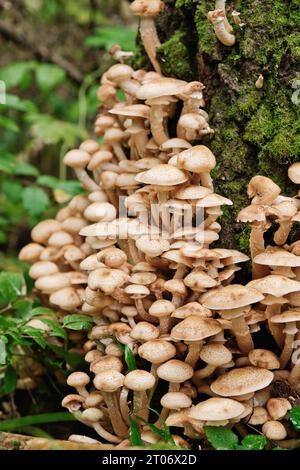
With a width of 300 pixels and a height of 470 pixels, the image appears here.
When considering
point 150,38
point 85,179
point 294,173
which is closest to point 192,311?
point 294,173

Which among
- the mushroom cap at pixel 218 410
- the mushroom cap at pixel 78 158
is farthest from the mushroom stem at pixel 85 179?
the mushroom cap at pixel 218 410

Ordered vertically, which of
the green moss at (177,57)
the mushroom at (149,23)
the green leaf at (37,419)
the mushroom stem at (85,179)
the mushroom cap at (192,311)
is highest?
the mushroom at (149,23)

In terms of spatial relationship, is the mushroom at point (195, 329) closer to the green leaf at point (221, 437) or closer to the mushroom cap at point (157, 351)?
the mushroom cap at point (157, 351)

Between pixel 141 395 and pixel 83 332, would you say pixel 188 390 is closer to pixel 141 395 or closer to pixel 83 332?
pixel 141 395

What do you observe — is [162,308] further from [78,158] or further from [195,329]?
[78,158]

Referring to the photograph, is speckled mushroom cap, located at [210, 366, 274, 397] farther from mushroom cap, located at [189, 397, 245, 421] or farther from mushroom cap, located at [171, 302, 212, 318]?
mushroom cap, located at [171, 302, 212, 318]

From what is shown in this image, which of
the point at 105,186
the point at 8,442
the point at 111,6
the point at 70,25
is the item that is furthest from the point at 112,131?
the point at 111,6

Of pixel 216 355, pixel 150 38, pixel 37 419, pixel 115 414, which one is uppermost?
pixel 150 38
